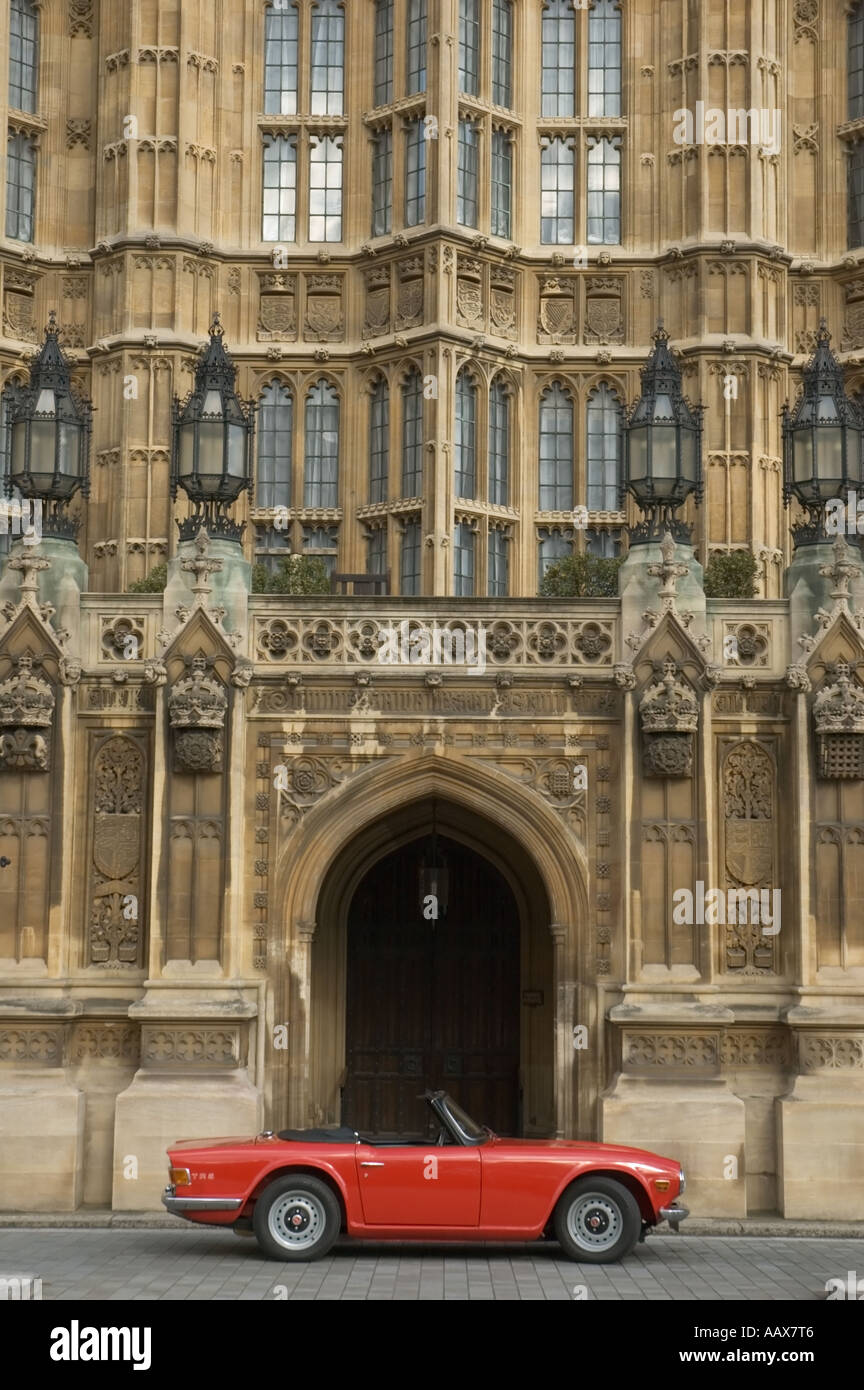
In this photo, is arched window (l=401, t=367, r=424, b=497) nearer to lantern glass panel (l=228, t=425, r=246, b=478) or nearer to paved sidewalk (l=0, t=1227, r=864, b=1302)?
lantern glass panel (l=228, t=425, r=246, b=478)

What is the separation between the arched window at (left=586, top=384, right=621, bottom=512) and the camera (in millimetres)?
42594

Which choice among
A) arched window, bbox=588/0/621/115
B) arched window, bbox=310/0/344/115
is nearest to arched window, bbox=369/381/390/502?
arched window, bbox=310/0/344/115

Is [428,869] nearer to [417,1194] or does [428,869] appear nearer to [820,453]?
[417,1194]

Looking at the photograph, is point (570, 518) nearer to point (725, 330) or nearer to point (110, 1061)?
point (725, 330)

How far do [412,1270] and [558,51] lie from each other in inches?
1321

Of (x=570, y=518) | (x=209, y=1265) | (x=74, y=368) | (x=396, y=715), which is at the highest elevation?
(x=74, y=368)

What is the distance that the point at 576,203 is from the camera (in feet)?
141

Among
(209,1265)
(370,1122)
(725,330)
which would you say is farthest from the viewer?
(725,330)

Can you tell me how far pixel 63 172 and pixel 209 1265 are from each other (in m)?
32.2

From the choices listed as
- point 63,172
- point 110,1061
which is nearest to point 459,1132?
point 110,1061

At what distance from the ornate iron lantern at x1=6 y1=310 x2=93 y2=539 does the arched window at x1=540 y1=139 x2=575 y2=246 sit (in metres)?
22.3

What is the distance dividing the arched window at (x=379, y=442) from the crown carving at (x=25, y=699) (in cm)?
2069

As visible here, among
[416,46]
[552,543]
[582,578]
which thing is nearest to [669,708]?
[582,578]

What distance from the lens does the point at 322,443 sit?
1684 inches
